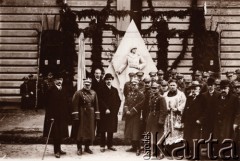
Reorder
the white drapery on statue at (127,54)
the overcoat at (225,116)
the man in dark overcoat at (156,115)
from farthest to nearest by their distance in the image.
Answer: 1. the white drapery on statue at (127,54)
2. the man in dark overcoat at (156,115)
3. the overcoat at (225,116)

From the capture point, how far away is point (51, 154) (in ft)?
33.1

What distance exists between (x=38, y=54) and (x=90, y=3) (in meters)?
2.67

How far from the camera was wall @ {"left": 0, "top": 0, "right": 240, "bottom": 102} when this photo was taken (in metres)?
17.4

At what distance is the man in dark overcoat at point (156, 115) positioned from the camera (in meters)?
9.68

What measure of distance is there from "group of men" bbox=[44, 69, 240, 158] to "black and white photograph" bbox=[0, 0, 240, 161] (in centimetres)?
2

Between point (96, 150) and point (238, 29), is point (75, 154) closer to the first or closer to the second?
point (96, 150)

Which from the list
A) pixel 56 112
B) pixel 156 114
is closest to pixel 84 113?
pixel 56 112

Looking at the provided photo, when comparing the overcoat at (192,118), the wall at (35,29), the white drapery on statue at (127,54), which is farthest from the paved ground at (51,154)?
the wall at (35,29)

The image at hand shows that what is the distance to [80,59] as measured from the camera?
12.6 meters

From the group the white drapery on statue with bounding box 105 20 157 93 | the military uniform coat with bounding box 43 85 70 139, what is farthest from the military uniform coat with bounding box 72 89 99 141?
the white drapery on statue with bounding box 105 20 157 93

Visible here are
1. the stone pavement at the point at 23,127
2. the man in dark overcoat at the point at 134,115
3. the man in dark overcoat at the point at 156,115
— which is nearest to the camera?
the man in dark overcoat at the point at 156,115

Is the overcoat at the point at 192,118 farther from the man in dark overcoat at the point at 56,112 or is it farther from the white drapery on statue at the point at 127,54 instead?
the white drapery on statue at the point at 127,54

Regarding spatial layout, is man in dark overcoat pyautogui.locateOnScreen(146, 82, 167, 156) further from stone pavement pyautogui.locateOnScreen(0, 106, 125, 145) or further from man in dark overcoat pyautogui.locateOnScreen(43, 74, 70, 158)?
man in dark overcoat pyautogui.locateOnScreen(43, 74, 70, 158)

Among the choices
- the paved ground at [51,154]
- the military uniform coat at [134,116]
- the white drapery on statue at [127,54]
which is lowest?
the paved ground at [51,154]
